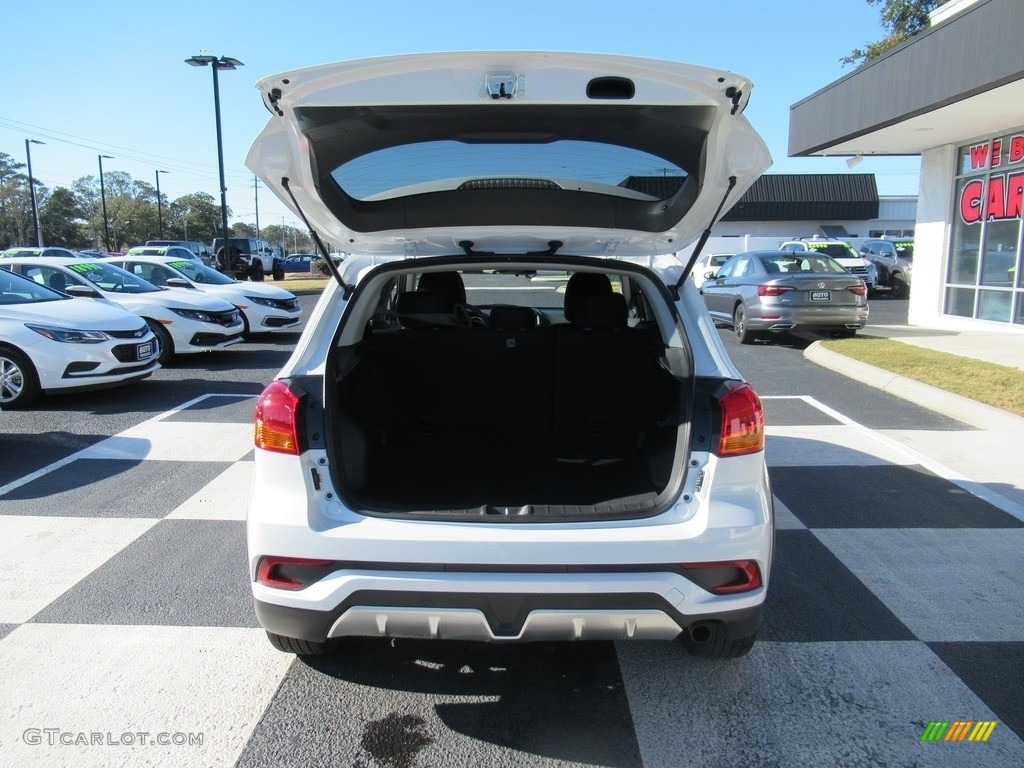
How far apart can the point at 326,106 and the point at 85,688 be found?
2.29 m

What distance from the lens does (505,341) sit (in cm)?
385

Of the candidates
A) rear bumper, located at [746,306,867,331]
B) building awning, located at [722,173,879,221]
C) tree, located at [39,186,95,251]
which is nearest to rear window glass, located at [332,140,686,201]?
rear bumper, located at [746,306,867,331]

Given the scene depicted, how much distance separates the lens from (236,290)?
12.8 metres

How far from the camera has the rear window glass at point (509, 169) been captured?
2752mm

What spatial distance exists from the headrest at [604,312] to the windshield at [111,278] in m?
9.05

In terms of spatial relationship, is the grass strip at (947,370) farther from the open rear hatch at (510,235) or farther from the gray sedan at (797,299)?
the open rear hatch at (510,235)

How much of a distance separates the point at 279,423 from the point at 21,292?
724 cm

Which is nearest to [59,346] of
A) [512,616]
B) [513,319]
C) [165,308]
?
[165,308]

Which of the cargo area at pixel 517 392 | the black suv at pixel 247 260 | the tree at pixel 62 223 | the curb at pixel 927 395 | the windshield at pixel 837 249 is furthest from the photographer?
the tree at pixel 62 223

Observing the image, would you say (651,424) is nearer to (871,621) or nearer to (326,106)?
(871,621)

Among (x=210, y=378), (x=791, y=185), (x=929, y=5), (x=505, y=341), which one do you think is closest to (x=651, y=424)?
(x=505, y=341)

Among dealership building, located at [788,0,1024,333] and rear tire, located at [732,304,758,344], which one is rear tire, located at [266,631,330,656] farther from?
rear tire, located at [732,304,758,344]

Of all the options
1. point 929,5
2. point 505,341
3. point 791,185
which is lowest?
point 505,341

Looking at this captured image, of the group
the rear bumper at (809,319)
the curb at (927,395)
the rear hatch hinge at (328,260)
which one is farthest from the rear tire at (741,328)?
the rear hatch hinge at (328,260)
